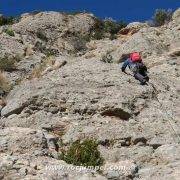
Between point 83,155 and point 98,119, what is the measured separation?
2709mm

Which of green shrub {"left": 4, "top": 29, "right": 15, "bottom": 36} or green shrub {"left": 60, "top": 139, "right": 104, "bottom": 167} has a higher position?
green shrub {"left": 4, "top": 29, "right": 15, "bottom": 36}

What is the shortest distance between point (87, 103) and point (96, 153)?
317cm

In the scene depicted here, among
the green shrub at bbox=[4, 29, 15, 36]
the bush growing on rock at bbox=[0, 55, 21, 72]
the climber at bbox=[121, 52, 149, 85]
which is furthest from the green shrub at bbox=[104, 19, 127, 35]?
the climber at bbox=[121, 52, 149, 85]

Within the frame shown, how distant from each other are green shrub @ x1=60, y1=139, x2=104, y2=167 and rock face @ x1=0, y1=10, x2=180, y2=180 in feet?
0.94

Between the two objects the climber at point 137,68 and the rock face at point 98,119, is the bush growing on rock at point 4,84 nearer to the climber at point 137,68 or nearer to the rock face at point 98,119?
the rock face at point 98,119

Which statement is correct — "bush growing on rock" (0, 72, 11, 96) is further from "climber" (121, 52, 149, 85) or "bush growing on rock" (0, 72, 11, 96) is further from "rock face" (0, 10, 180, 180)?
"climber" (121, 52, 149, 85)

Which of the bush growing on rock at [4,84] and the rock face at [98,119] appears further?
the bush growing on rock at [4,84]

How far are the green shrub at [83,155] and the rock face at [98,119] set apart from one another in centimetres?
29

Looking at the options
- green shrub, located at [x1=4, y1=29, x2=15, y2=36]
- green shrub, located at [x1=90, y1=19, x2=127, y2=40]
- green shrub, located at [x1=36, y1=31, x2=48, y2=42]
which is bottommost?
green shrub, located at [x1=4, y1=29, x2=15, y2=36]

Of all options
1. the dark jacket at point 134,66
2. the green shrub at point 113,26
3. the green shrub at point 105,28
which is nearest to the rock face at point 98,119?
the dark jacket at point 134,66

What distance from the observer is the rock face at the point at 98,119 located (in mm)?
11938

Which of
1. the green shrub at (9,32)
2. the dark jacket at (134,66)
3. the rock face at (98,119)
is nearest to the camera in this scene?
the rock face at (98,119)

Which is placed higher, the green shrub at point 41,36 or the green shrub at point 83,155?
the green shrub at point 41,36

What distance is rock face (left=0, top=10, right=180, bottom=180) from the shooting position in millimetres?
11938
